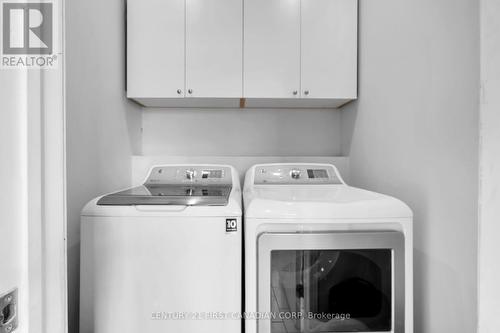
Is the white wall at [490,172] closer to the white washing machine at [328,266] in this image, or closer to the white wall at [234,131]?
the white washing machine at [328,266]

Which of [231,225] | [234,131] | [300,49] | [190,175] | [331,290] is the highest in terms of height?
[300,49]

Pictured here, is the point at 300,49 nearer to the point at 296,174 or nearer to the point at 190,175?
the point at 296,174

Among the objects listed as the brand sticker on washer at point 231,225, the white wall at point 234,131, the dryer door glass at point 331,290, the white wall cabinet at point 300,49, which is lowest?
the dryer door glass at point 331,290

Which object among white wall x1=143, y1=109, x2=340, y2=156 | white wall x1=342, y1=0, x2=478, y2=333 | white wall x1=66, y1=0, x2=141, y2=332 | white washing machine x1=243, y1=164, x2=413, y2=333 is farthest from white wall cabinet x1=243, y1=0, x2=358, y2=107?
white washing machine x1=243, y1=164, x2=413, y2=333

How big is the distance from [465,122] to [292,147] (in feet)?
4.14

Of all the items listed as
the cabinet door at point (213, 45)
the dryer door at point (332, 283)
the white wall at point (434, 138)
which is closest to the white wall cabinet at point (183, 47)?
the cabinet door at point (213, 45)

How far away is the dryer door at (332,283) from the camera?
1063 mm

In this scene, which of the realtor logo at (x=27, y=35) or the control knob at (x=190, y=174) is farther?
the control knob at (x=190, y=174)

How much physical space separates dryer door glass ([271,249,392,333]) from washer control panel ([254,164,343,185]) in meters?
0.72

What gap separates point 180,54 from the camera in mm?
1781

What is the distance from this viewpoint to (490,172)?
2.61 feet

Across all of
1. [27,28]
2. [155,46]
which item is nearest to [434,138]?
[27,28]

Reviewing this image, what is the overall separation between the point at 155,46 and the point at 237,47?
49cm

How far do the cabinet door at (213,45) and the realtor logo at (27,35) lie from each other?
4.09 ft
